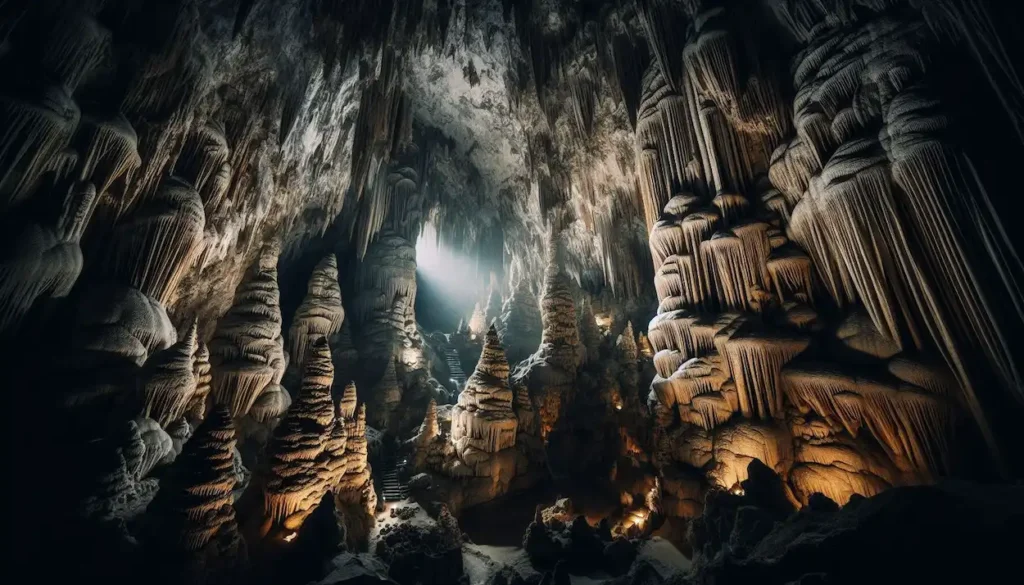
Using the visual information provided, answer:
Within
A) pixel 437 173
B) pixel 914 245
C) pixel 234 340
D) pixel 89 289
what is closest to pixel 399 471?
pixel 234 340

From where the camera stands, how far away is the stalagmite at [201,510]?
A: 169 inches

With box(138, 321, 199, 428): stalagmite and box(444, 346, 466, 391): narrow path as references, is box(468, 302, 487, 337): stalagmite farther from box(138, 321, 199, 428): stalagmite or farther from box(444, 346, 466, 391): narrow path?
box(138, 321, 199, 428): stalagmite

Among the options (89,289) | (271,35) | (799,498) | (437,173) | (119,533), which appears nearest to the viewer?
(119,533)

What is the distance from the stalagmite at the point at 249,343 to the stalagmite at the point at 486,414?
5345 millimetres

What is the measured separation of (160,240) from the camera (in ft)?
22.8

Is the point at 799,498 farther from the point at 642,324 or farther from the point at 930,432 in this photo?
the point at 642,324

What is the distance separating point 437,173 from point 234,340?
541 inches

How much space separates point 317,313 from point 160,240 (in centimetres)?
789

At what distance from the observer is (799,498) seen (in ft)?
23.3

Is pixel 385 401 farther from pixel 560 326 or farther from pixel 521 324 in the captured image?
pixel 521 324

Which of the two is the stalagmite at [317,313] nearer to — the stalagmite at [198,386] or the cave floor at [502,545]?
the stalagmite at [198,386]

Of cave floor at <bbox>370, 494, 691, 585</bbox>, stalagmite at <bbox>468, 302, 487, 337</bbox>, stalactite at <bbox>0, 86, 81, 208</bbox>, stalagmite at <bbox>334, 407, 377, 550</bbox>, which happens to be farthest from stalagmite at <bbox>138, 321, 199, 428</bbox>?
stalagmite at <bbox>468, 302, 487, 337</bbox>

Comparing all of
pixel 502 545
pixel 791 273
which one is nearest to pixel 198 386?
pixel 502 545

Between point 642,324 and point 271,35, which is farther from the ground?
point 271,35
